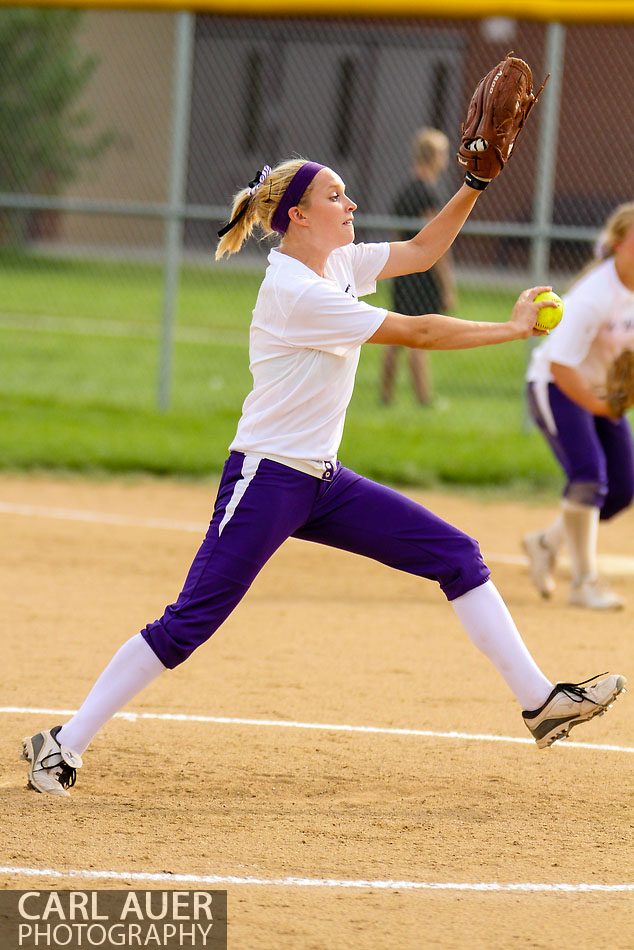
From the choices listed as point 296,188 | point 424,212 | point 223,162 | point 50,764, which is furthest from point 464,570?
point 223,162

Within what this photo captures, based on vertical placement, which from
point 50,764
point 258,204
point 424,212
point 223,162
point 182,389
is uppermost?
point 223,162

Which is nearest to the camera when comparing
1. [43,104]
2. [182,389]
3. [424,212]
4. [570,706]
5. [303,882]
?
[303,882]

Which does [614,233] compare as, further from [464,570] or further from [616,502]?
[464,570]

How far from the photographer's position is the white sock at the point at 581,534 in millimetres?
6884

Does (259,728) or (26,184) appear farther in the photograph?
(26,184)

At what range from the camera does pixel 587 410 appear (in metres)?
6.73

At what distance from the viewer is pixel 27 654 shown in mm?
5836

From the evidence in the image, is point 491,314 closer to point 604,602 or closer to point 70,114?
point 70,114

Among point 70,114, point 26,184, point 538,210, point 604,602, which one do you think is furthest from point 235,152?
point 604,602

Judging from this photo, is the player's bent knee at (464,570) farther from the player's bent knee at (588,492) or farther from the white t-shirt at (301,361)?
the player's bent knee at (588,492)

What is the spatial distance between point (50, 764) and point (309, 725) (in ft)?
3.89

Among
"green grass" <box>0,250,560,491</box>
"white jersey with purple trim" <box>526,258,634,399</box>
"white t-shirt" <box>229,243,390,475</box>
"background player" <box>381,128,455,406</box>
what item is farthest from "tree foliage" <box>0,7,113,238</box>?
"white t-shirt" <box>229,243,390,475</box>

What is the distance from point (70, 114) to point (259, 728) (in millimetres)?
11795

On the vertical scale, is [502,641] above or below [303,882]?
above
